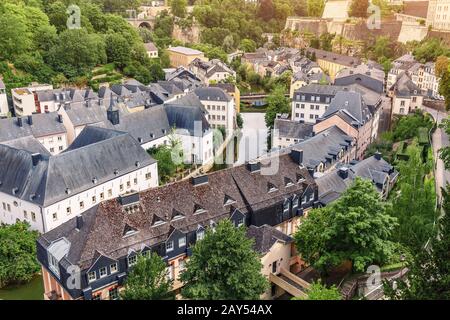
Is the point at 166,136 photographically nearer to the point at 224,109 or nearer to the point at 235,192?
the point at 224,109

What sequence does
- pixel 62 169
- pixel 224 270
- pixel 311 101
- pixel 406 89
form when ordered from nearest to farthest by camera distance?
pixel 224 270 < pixel 62 169 < pixel 311 101 < pixel 406 89

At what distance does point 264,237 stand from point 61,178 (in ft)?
48.9

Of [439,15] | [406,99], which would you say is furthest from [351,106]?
[439,15]

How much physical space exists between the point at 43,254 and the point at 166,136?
2302 centimetres

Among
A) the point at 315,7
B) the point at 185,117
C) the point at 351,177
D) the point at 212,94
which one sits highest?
the point at 315,7

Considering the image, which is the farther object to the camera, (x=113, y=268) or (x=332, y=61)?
(x=332, y=61)

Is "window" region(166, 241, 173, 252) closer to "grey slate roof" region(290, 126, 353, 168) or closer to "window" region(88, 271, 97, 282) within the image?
"window" region(88, 271, 97, 282)

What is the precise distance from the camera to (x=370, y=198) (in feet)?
65.9

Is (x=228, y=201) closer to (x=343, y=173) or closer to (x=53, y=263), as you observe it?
(x=53, y=263)

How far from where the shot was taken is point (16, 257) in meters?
25.0

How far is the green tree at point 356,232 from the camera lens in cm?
1967

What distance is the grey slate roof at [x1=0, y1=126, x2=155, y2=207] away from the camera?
28875mm

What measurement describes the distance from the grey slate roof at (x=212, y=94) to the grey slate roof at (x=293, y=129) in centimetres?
1156

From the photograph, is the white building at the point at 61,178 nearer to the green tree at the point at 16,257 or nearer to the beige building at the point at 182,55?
the green tree at the point at 16,257
